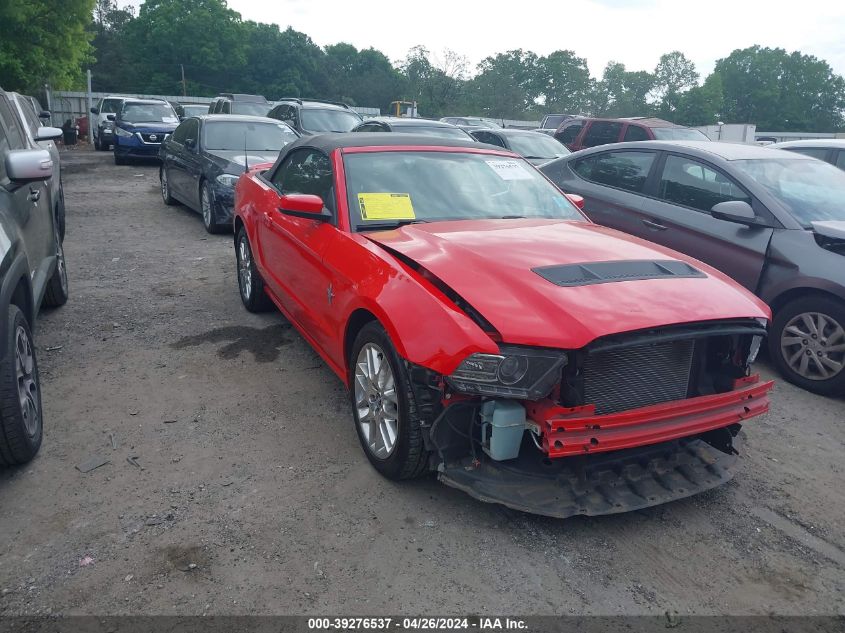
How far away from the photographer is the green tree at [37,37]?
19.0m

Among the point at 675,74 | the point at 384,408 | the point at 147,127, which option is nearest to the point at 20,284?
the point at 384,408

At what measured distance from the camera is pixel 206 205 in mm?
9719

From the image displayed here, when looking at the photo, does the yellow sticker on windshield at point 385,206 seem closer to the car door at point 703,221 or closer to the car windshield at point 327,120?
the car door at point 703,221

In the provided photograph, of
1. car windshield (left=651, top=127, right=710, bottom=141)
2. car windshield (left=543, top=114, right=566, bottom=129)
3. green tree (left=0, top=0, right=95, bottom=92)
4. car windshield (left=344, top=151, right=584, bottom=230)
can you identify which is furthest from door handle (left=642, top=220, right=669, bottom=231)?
car windshield (left=543, top=114, right=566, bottom=129)

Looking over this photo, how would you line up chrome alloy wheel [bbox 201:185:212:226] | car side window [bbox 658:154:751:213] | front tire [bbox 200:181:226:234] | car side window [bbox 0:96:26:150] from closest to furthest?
car side window [bbox 0:96:26:150], car side window [bbox 658:154:751:213], front tire [bbox 200:181:226:234], chrome alloy wheel [bbox 201:185:212:226]

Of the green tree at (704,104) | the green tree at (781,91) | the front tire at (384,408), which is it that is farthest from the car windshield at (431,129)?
the green tree at (781,91)

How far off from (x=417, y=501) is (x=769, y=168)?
4542 mm

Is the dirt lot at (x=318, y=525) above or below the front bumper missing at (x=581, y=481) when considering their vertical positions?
below

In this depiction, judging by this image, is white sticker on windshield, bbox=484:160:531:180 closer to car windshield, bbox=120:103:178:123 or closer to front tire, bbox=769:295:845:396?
front tire, bbox=769:295:845:396

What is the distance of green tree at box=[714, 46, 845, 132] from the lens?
287 ft

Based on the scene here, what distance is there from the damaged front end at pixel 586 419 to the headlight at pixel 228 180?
22.7ft

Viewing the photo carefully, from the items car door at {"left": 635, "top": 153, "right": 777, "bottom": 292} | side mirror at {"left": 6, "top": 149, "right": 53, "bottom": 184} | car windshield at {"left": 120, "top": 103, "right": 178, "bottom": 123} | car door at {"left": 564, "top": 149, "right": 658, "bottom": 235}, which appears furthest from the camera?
car windshield at {"left": 120, "top": 103, "right": 178, "bottom": 123}

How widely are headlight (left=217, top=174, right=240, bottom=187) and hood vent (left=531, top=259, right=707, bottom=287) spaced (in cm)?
687

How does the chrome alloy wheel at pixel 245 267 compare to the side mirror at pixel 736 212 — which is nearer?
the side mirror at pixel 736 212
